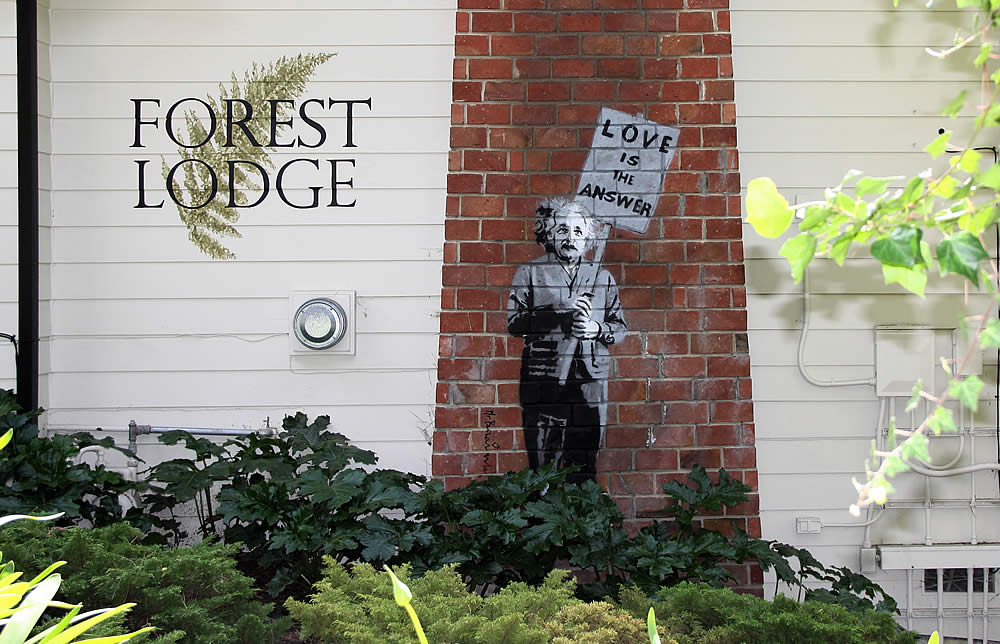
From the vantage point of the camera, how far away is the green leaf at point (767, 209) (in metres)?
0.90

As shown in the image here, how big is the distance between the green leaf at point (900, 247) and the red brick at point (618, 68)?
2.59 meters

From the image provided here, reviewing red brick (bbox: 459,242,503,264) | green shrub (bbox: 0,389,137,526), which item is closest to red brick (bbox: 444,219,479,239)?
red brick (bbox: 459,242,503,264)

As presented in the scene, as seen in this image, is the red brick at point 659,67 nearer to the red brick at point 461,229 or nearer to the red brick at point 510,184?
the red brick at point 510,184

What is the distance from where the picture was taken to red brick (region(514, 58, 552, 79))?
337 cm

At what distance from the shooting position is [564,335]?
3395mm

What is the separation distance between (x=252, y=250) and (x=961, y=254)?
291 centimetres

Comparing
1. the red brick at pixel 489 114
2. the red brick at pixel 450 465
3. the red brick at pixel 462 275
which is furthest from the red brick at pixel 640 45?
the red brick at pixel 450 465

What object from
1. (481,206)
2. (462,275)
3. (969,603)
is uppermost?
(481,206)

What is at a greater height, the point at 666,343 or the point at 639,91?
the point at 639,91

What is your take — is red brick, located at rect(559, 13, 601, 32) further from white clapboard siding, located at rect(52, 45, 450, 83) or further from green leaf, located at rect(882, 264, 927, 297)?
green leaf, located at rect(882, 264, 927, 297)

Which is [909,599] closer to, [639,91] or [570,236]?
[570,236]

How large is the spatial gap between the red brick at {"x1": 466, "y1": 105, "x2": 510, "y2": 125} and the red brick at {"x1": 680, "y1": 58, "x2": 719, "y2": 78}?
2.19 ft

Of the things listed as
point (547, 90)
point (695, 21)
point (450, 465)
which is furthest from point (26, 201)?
point (695, 21)

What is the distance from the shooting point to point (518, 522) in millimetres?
2770
